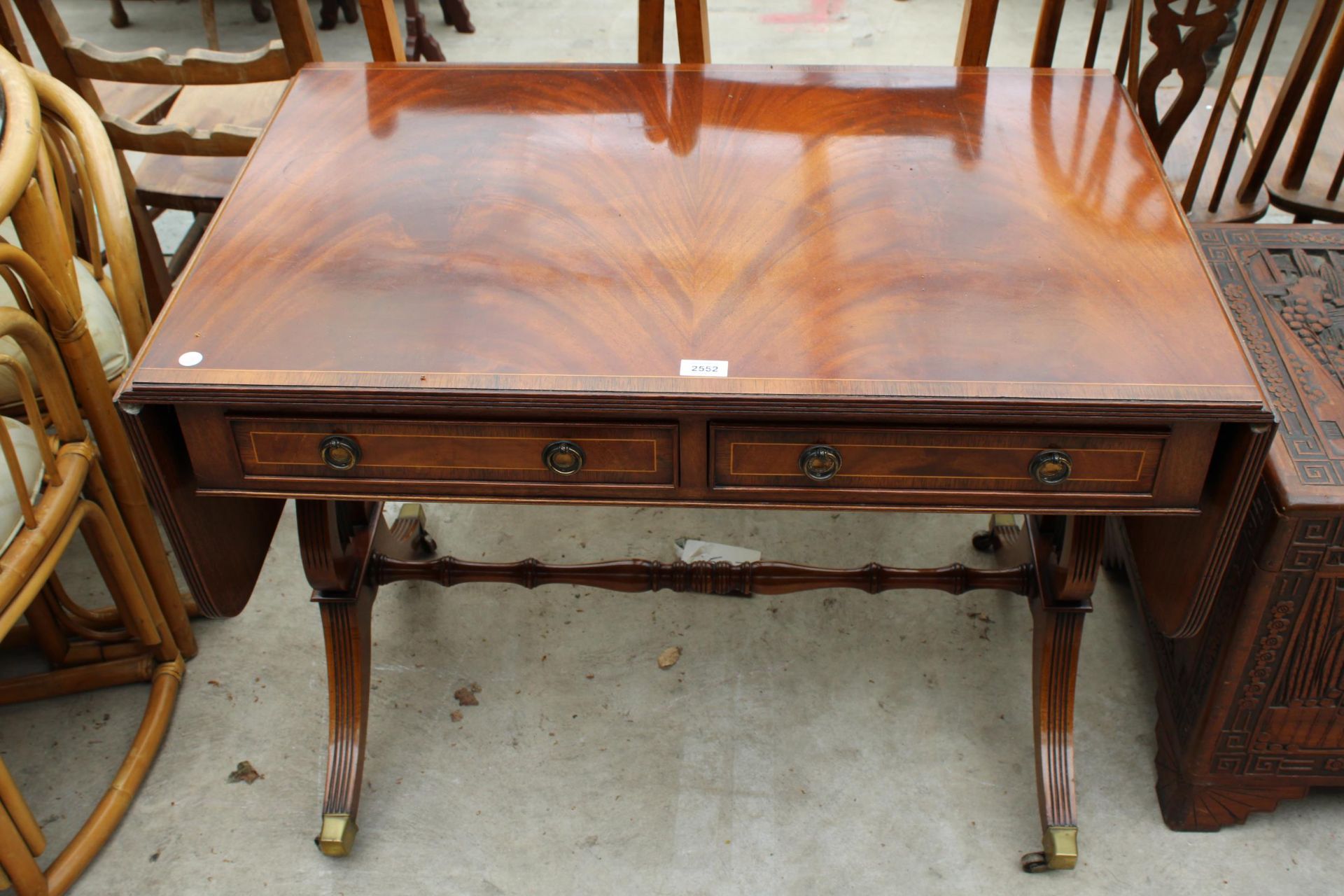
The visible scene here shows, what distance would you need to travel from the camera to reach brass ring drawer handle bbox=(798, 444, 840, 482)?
54.0 inches

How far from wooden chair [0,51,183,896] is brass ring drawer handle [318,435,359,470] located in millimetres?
450

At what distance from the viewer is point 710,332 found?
1373 mm

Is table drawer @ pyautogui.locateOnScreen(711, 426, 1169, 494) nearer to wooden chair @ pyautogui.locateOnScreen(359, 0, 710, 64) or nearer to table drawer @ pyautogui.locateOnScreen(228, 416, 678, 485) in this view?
table drawer @ pyautogui.locateOnScreen(228, 416, 678, 485)

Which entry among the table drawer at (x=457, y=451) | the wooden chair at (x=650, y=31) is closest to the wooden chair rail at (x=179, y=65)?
the wooden chair at (x=650, y=31)

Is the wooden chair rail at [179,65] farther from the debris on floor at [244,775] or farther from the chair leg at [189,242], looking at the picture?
the debris on floor at [244,775]

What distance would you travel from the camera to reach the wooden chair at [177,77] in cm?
215

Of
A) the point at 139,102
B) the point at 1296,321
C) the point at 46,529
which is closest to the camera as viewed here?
the point at 46,529

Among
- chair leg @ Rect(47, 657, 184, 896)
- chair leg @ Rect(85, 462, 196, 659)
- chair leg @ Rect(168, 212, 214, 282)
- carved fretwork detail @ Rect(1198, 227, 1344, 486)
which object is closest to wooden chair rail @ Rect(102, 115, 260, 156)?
chair leg @ Rect(168, 212, 214, 282)

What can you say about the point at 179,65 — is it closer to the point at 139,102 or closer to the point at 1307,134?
the point at 139,102

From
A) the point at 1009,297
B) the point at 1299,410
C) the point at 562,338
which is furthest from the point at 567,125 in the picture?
the point at 1299,410

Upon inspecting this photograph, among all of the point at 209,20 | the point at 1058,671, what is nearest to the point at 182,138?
the point at 209,20

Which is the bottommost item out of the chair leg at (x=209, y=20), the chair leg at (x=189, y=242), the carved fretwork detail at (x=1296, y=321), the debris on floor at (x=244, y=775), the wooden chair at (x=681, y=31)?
the debris on floor at (x=244, y=775)

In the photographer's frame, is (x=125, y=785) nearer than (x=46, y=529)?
No

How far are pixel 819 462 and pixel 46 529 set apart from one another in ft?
3.71
